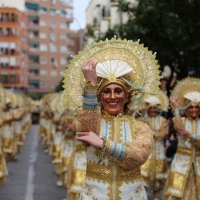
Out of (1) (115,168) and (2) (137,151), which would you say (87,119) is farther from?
(1) (115,168)

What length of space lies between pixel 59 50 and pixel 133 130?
81.3 m

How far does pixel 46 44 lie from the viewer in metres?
84.0

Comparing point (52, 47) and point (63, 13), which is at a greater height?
point (63, 13)

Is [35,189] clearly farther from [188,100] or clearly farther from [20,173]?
[188,100]

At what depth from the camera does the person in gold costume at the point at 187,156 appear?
7.86m

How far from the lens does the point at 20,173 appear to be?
13.6 metres

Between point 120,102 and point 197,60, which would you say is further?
point 197,60

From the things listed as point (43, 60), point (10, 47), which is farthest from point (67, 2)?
point (10, 47)

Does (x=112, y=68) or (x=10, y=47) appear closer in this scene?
(x=112, y=68)

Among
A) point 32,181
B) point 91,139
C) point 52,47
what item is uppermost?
point 52,47

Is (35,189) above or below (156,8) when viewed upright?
below

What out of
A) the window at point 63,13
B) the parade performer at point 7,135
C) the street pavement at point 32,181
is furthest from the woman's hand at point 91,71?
the window at point 63,13

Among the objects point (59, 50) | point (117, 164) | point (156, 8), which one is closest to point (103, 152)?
point (117, 164)

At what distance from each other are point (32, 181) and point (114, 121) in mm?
7984
